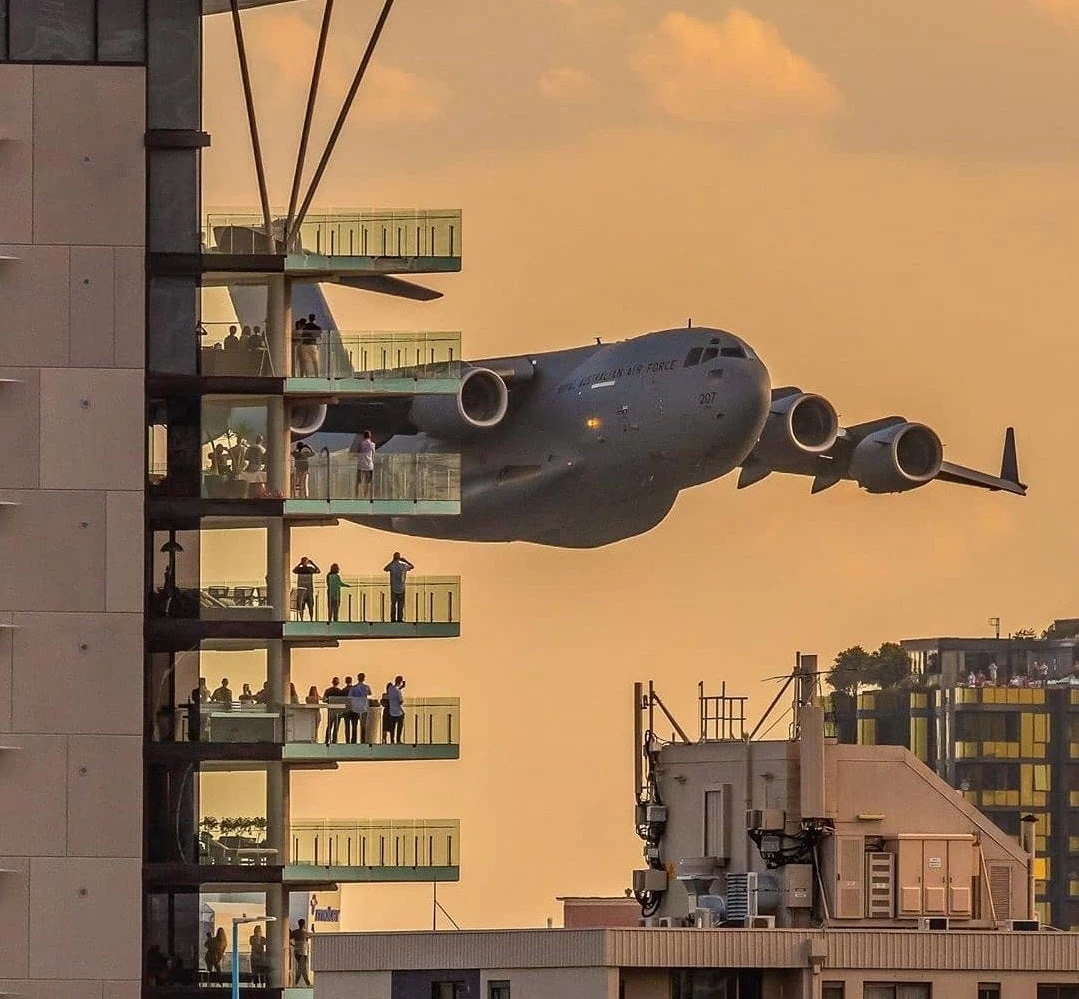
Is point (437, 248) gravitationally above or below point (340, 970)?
above

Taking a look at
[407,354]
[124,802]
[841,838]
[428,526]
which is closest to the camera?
[124,802]

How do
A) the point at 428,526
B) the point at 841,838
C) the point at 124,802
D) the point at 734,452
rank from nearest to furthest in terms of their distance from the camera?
1. the point at 124,802
2. the point at 841,838
3. the point at 734,452
4. the point at 428,526

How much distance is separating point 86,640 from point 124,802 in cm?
229

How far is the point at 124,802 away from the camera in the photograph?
6006 centimetres

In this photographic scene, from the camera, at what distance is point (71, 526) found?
6116 cm

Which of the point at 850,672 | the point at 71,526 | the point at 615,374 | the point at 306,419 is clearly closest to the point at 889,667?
the point at 850,672

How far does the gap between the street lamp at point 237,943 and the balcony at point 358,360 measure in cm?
759

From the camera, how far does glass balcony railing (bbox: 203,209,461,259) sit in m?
64.3

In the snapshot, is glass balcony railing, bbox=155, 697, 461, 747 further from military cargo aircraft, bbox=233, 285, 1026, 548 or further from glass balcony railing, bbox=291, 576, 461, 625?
military cargo aircraft, bbox=233, 285, 1026, 548

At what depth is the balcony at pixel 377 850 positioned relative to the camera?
61656 mm

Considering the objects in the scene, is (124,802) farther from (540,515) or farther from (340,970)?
(540,515)

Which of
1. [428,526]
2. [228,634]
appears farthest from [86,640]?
[428,526]

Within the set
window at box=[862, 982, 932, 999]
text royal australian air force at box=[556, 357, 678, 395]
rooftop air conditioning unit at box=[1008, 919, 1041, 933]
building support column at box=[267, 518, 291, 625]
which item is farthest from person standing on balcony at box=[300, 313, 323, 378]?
text royal australian air force at box=[556, 357, 678, 395]

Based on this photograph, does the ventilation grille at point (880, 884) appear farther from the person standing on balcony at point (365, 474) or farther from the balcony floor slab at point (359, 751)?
the person standing on balcony at point (365, 474)
